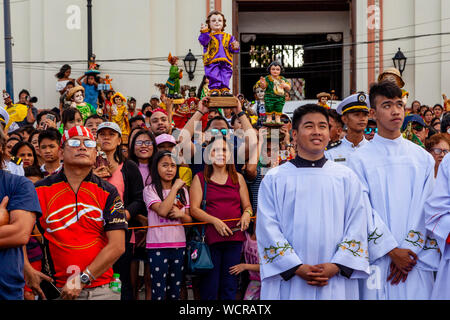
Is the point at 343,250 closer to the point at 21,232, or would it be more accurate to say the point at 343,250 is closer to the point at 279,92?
the point at 21,232

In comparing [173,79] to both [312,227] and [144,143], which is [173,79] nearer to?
[144,143]

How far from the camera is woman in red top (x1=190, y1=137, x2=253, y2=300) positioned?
6.05 m

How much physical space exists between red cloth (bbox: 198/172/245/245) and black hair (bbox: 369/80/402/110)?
163 cm

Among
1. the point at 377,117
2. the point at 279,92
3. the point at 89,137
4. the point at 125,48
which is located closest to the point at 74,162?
the point at 89,137

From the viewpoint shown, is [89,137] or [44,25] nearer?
[89,137]

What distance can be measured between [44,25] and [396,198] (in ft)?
51.2

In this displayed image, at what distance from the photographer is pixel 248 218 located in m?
6.14

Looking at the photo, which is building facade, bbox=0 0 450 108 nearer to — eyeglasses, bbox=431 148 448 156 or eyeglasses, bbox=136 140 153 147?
eyeglasses, bbox=136 140 153 147

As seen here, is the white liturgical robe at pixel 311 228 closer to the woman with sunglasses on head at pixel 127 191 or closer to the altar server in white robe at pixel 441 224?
the altar server in white robe at pixel 441 224

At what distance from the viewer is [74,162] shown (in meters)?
4.79

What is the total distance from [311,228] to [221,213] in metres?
1.70

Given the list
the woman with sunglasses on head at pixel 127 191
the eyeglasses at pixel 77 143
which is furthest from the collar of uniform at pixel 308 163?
the woman with sunglasses on head at pixel 127 191

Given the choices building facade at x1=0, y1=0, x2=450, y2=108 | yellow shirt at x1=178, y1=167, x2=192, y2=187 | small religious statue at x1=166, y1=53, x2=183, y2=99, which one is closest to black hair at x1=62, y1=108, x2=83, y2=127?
small religious statue at x1=166, y1=53, x2=183, y2=99
